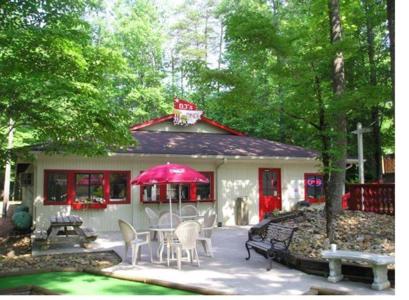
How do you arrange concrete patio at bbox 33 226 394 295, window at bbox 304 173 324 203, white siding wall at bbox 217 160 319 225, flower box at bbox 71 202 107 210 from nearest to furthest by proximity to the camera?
concrete patio at bbox 33 226 394 295 → flower box at bbox 71 202 107 210 → white siding wall at bbox 217 160 319 225 → window at bbox 304 173 324 203

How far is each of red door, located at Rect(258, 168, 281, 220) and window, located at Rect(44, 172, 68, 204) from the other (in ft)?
22.8

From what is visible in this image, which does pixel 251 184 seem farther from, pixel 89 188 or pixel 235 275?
pixel 235 275

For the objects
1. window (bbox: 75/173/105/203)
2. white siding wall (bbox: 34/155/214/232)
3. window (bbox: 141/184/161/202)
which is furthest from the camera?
window (bbox: 141/184/161/202)

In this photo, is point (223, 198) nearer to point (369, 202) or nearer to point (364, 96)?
point (369, 202)

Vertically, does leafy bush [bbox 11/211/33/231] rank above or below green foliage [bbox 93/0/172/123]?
below

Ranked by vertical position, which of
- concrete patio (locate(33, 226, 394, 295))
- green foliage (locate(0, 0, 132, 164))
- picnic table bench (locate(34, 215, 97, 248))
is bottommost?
concrete patio (locate(33, 226, 394, 295))

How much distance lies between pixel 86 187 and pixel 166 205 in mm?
2730

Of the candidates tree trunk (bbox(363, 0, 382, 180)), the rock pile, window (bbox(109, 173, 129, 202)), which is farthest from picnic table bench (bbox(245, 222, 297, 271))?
tree trunk (bbox(363, 0, 382, 180))

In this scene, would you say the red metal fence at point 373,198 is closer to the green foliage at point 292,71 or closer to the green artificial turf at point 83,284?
the green foliage at point 292,71

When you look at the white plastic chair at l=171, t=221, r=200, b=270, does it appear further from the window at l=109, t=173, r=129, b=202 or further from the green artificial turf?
the window at l=109, t=173, r=129, b=202

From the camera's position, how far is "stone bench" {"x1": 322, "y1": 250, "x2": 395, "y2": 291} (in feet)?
20.6

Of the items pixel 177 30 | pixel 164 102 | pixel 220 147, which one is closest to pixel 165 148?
pixel 220 147

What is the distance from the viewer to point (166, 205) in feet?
47.7

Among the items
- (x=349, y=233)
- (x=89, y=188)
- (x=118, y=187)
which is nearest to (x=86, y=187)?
(x=89, y=188)
